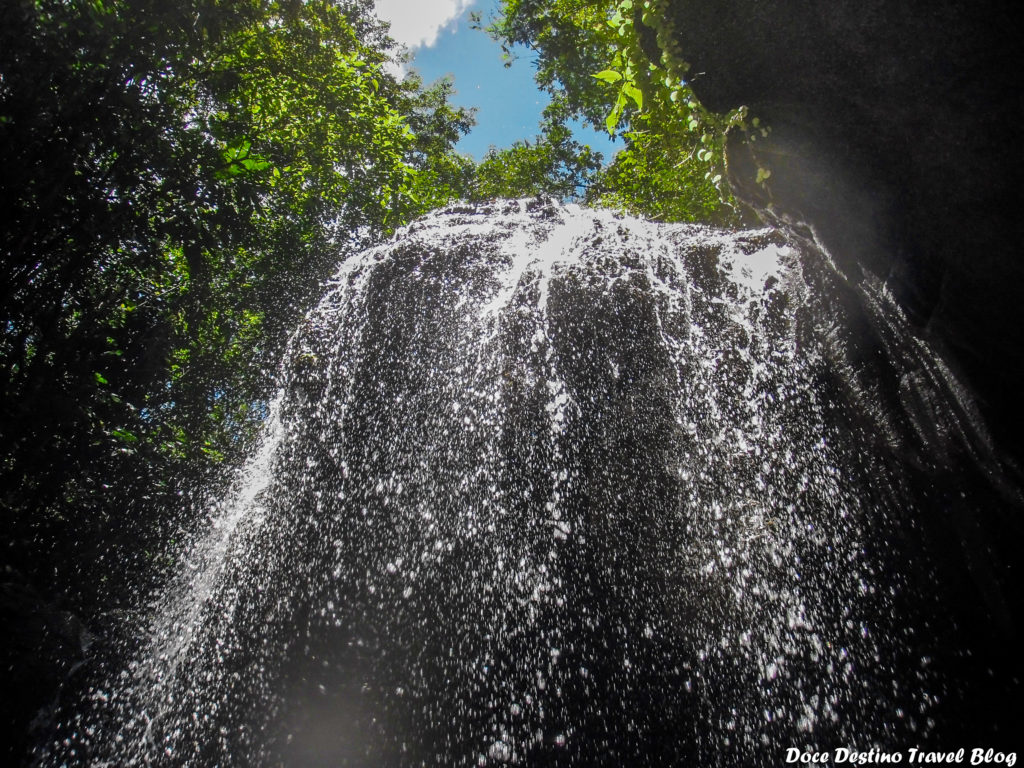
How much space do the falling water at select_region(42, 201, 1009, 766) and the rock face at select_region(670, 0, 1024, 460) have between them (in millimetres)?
324

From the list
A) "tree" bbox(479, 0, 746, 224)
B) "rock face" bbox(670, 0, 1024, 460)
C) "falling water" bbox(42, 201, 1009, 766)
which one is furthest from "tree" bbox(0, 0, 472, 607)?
"rock face" bbox(670, 0, 1024, 460)

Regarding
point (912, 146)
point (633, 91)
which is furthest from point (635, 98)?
point (912, 146)

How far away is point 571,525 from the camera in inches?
251

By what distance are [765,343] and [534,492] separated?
3.20m

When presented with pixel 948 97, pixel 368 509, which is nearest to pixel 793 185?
pixel 948 97

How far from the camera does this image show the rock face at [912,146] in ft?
9.30

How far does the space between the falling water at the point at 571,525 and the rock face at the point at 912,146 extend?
1.06 ft

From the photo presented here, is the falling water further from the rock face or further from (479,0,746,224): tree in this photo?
(479,0,746,224): tree

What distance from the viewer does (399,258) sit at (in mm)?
7551

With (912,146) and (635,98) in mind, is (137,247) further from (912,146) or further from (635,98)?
(912,146)


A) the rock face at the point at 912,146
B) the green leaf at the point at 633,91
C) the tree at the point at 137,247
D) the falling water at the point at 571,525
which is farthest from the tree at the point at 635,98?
the tree at the point at 137,247

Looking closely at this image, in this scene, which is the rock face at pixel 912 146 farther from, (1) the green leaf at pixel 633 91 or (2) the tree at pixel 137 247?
(2) the tree at pixel 137 247

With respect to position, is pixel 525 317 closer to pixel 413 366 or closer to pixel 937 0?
pixel 413 366

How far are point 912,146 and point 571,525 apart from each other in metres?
5.00
